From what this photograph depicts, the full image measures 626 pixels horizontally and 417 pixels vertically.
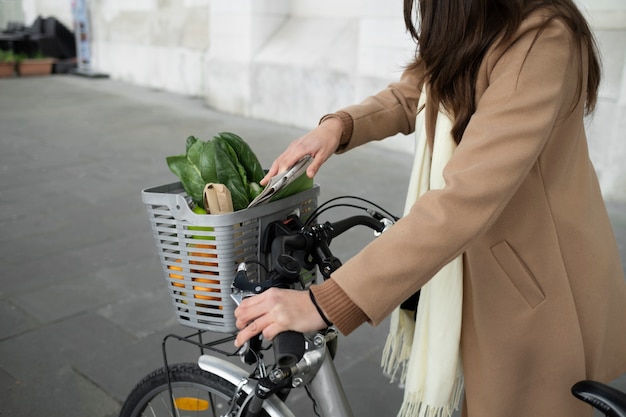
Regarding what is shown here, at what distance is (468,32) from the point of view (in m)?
1.21

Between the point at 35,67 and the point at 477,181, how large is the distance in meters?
13.7

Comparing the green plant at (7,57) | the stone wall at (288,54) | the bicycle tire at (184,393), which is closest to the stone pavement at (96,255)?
the stone wall at (288,54)

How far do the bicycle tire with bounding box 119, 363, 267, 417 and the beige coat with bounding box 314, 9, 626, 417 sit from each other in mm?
546

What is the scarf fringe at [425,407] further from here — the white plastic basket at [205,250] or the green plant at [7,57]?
the green plant at [7,57]

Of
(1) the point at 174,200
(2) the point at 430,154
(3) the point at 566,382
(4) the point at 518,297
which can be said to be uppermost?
(2) the point at 430,154

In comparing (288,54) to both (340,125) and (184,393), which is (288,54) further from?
(184,393)

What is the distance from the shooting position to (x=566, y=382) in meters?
1.37

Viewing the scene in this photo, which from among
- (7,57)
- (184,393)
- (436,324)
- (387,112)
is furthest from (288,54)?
(436,324)

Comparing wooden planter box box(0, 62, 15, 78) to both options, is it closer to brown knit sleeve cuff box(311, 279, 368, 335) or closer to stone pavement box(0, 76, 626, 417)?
stone pavement box(0, 76, 626, 417)

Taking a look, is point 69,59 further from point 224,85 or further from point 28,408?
point 28,408

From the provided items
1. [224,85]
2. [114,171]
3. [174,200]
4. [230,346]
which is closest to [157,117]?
[224,85]

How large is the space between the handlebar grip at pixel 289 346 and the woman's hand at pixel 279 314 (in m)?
0.01

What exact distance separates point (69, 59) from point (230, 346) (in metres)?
13.4

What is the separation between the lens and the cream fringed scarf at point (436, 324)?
1.38 m
